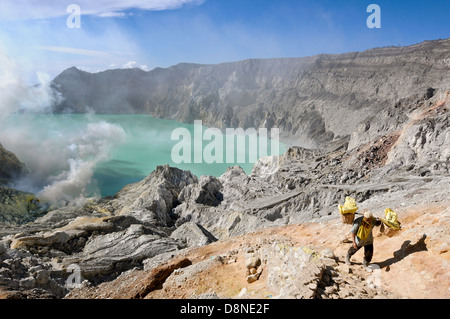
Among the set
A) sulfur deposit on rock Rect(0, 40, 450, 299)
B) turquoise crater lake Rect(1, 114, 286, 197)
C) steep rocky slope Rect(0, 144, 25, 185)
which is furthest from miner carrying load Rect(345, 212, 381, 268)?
steep rocky slope Rect(0, 144, 25, 185)

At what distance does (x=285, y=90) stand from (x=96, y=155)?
145ft

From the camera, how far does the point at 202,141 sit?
191 ft

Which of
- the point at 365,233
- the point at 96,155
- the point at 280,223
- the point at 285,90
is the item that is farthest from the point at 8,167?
the point at 285,90

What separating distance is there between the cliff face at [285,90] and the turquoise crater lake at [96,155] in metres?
11.8

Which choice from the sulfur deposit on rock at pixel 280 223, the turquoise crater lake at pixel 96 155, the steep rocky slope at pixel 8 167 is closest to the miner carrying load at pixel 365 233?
the sulfur deposit on rock at pixel 280 223

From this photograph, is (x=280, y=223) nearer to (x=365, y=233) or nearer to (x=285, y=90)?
(x=365, y=233)

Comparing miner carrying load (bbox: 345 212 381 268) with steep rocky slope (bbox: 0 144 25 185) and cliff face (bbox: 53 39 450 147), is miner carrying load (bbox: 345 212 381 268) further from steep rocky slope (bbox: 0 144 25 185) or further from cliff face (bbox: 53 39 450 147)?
steep rocky slope (bbox: 0 144 25 185)

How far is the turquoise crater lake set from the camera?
3503 centimetres

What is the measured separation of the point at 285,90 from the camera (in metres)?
71.6

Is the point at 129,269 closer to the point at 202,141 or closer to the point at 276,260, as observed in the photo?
the point at 276,260

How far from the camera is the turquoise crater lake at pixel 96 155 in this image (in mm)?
35025

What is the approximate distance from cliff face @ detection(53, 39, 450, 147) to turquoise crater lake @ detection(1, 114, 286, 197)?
11.8m
